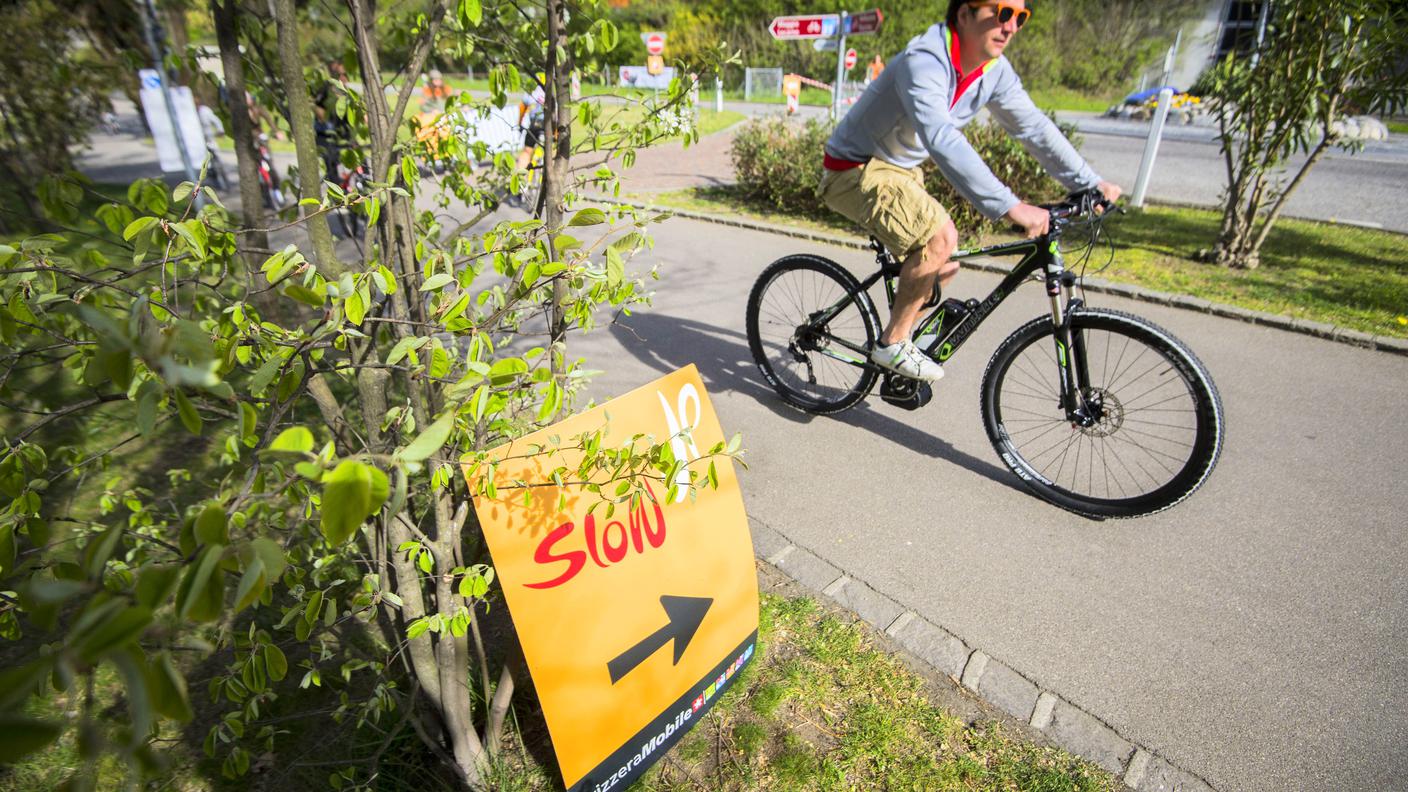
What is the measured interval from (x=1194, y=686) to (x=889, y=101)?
2.60m

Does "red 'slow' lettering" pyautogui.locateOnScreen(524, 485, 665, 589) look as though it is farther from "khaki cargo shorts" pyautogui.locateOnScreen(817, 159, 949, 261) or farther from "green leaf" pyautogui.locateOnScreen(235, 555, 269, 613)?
"khaki cargo shorts" pyautogui.locateOnScreen(817, 159, 949, 261)

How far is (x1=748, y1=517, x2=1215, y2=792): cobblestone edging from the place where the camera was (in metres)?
2.03

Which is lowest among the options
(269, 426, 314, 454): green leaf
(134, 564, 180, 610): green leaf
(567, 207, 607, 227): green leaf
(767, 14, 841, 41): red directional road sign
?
(134, 564, 180, 610): green leaf

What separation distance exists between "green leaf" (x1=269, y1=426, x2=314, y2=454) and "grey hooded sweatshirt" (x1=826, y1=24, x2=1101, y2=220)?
2809mm

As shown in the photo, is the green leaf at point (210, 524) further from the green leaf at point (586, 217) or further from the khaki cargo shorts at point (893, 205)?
the khaki cargo shorts at point (893, 205)

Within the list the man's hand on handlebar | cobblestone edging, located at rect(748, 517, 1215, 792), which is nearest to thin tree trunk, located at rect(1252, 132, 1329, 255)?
the man's hand on handlebar

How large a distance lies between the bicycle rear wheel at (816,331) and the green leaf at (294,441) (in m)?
3.32

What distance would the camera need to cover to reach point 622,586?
1854 millimetres

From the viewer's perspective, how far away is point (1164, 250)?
7.19 m

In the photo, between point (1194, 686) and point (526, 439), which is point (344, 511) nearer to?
point (526, 439)

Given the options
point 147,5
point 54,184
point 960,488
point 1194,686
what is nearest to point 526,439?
point 54,184

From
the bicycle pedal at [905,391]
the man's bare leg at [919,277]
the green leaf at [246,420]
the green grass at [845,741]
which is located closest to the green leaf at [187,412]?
the green leaf at [246,420]

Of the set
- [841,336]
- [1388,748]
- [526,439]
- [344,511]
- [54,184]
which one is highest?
[54,184]

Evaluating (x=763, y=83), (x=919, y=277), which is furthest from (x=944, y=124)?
(x=763, y=83)
